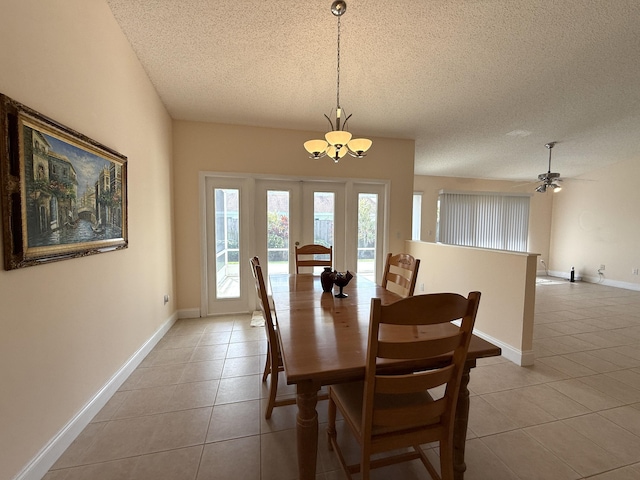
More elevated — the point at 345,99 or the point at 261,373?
the point at 345,99

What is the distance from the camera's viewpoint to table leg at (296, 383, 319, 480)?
3.45ft

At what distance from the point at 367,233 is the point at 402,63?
2253mm

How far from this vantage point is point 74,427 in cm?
156

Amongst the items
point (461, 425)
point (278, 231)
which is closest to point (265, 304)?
point (461, 425)

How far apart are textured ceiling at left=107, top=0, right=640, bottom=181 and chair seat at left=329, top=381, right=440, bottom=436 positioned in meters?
2.41

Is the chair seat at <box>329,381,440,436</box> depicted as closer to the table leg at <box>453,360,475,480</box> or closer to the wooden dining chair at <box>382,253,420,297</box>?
the table leg at <box>453,360,475,480</box>

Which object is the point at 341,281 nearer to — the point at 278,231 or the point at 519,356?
the point at 519,356

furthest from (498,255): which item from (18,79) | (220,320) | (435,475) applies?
(18,79)

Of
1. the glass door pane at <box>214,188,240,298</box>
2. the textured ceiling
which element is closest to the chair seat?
the textured ceiling

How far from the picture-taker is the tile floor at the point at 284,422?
139cm

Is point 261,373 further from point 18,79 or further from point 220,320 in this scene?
point 18,79

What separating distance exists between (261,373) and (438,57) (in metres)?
3.16

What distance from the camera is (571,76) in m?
2.65

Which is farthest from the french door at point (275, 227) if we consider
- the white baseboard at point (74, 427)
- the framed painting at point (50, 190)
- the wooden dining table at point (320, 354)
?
the wooden dining table at point (320, 354)
